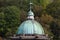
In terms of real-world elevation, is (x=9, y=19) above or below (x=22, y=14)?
below

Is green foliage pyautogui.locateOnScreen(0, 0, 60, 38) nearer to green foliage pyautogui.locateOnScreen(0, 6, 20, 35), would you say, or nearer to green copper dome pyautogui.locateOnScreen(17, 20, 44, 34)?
green foliage pyautogui.locateOnScreen(0, 6, 20, 35)

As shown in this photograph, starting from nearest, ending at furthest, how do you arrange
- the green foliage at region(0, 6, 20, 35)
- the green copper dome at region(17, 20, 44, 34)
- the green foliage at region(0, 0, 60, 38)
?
the green copper dome at region(17, 20, 44, 34)
the green foliage at region(0, 6, 20, 35)
the green foliage at region(0, 0, 60, 38)

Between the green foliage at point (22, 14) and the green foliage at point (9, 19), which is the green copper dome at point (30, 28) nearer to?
the green foliage at point (22, 14)

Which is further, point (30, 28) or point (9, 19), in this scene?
point (9, 19)

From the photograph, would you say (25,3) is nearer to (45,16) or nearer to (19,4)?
(19,4)

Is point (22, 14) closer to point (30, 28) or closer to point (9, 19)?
point (9, 19)

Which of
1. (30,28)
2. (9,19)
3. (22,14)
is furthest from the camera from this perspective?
(22,14)

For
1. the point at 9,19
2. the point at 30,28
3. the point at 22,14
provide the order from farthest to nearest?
the point at 22,14 → the point at 9,19 → the point at 30,28

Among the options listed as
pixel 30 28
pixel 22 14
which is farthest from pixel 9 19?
pixel 30 28

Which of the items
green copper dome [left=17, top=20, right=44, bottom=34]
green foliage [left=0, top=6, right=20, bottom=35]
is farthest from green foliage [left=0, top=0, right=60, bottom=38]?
green copper dome [left=17, top=20, right=44, bottom=34]

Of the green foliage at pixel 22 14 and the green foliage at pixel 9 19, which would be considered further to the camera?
the green foliage at pixel 22 14

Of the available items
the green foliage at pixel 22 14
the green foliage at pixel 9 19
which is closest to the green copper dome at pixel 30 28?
the green foliage at pixel 22 14

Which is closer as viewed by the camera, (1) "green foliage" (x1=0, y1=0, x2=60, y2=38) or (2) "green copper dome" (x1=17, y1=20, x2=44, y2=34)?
(2) "green copper dome" (x1=17, y1=20, x2=44, y2=34)

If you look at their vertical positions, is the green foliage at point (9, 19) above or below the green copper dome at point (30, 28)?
above
